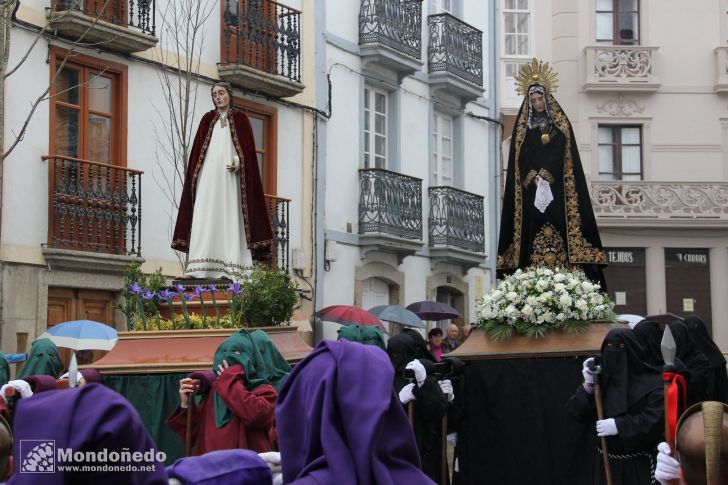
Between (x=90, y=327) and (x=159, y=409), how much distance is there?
488cm

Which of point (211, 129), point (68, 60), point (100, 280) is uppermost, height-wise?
point (68, 60)

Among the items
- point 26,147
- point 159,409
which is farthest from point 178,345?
point 26,147

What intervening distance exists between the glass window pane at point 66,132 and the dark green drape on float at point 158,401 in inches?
300

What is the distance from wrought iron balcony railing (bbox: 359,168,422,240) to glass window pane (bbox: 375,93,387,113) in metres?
1.54

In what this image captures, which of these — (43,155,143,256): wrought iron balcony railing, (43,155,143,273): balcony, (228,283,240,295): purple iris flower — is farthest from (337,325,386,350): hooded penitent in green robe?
(43,155,143,256): wrought iron balcony railing

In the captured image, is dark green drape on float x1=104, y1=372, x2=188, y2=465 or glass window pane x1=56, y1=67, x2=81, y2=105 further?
glass window pane x1=56, y1=67, x2=81, y2=105

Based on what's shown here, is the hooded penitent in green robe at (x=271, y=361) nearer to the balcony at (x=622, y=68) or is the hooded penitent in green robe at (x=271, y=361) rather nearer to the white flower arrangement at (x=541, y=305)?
the white flower arrangement at (x=541, y=305)

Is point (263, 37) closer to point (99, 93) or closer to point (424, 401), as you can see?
point (99, 93)

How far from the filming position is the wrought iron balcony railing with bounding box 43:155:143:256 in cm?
1608

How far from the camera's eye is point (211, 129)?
35.6ft

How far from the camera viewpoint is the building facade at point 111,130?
15.8 meters

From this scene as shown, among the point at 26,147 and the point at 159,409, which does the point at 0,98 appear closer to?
the point at 26,147

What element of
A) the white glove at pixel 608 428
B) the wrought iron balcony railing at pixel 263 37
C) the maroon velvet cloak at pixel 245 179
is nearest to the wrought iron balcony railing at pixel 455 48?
the wrought iron balcony railing at pixel 263 37

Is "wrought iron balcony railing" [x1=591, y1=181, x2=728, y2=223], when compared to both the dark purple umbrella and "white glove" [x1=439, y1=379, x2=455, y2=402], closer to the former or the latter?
the dark purple umbrella
